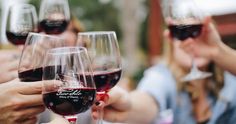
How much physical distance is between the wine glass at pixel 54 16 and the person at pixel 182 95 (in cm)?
43

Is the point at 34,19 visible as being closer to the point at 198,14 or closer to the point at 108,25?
the point at 198,14

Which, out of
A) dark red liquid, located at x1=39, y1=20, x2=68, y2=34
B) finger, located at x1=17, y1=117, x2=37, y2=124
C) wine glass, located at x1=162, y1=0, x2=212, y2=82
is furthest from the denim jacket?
finger, located at x1=17, y1=117, x2=37, y2=124

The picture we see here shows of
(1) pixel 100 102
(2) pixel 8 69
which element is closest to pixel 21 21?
(2) pixel 8 69

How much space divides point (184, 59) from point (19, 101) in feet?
3.70

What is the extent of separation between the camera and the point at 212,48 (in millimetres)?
2158

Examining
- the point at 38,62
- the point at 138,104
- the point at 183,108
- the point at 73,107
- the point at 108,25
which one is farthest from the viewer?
the point at 108,25

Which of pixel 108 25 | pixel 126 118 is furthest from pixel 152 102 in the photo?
pixel 108 25

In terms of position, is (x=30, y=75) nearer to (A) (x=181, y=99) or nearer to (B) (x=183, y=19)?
(B) (x=183, y=19)

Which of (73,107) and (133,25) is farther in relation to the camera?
(133,25)

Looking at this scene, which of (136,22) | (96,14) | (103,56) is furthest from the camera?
(96,14)

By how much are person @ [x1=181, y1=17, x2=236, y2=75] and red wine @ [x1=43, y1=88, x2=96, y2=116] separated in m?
0.85

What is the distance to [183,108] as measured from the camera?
2297 mm

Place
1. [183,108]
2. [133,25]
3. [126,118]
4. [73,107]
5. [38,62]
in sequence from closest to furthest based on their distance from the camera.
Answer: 1. [73,107]
2. [38,62]
3. [126,118]
4. [183,108]
5. [133,25]

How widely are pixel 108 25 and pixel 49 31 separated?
56.4 feet
